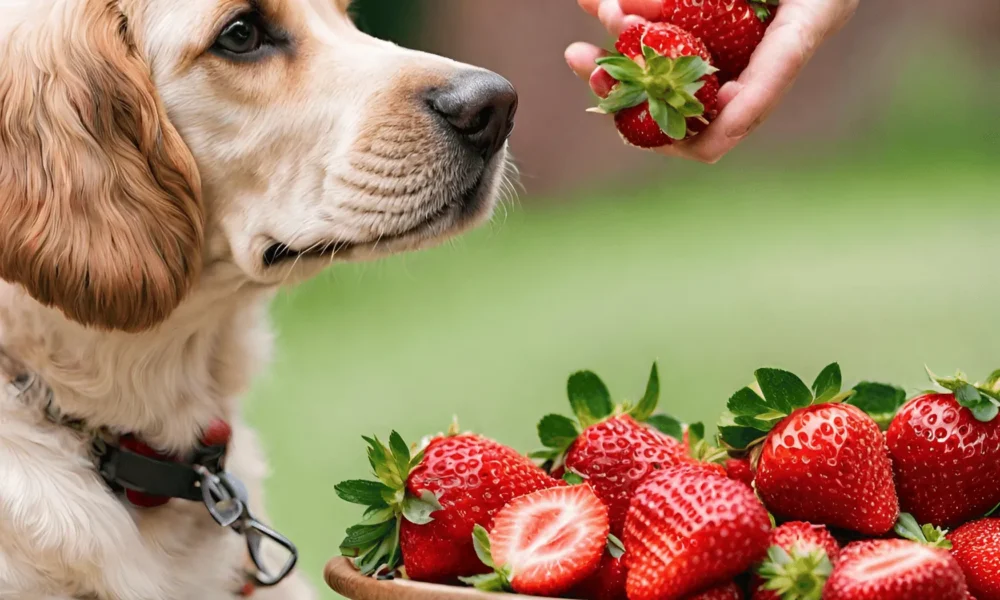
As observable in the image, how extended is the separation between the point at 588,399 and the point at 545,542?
375mm

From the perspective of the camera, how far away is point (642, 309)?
5.45 metres

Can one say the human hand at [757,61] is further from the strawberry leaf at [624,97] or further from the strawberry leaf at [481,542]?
the strawberry leaf at [481,542]

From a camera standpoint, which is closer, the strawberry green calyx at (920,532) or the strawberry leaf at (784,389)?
the strawberry green calyx at (920,532)

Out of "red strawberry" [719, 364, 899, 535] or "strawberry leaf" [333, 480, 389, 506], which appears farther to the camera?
"strawberry leaf" [333, 480, 389, 506]

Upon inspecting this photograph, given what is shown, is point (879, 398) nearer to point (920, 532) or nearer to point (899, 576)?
point (920, 532)

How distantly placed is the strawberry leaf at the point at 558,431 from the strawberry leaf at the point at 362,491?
11.3 inches

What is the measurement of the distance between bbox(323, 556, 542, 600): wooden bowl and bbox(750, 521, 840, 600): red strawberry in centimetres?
30

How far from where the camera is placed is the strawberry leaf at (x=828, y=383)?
146 centimetres

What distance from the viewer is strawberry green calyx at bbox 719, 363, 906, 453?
4.77 ft

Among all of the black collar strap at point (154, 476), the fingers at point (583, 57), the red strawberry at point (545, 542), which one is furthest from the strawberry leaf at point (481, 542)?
the fingers at point (583, 57)

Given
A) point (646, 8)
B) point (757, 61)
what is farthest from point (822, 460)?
point (646, 8)

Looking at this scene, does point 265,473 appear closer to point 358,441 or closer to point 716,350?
point 358,441

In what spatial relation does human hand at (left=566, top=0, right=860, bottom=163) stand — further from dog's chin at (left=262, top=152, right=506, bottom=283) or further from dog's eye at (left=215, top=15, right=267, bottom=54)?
dog's eye at (left=215, top=15, right=267, bottom=54)


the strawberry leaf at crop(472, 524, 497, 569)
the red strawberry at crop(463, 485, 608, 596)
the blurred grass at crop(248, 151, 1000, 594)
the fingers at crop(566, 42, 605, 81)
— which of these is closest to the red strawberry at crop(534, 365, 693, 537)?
the red strawberry at crop(463, 485, 608, 596)
